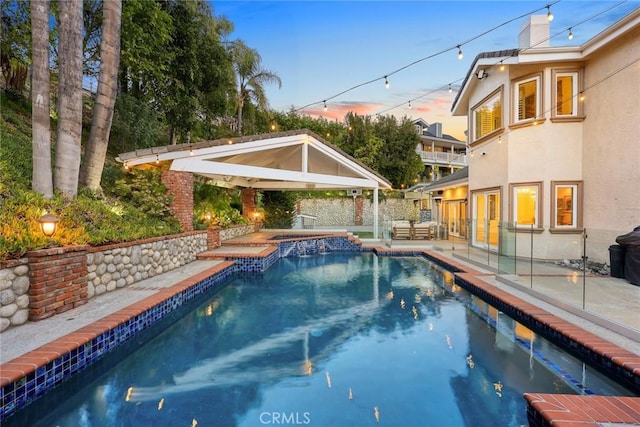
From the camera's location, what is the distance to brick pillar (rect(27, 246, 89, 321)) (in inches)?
177

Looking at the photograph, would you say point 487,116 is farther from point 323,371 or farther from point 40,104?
point 40,104

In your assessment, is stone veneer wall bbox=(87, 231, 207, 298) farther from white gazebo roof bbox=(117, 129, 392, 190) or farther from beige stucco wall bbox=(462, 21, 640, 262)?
beige stucco wall bbox=(462, 21, 640, 262)

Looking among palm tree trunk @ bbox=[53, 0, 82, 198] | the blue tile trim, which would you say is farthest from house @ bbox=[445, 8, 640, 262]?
palm tree trunk @ bbox=[53, 0, 82, 198]

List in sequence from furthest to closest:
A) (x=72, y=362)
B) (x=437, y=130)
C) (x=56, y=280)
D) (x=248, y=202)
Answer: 1. (x=437, y=130)
2. (x=248, y=202)
3. (x=56, y=280)
4. (x=72, y=362)

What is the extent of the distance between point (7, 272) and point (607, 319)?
8023 mm

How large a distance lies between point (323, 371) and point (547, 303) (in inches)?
170

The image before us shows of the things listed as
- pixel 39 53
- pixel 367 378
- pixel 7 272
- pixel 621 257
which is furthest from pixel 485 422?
pixel 39 53

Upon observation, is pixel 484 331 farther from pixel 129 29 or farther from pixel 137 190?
pixel 129 29

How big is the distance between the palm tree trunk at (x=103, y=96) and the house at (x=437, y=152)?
27.3 metres

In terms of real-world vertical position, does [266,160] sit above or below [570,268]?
above

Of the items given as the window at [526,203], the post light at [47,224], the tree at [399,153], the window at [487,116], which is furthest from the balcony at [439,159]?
the post light at [47,224]

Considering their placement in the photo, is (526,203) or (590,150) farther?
(526,203)

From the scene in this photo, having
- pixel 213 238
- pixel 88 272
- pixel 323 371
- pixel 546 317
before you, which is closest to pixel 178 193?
pixel 213 238

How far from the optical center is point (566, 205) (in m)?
9.63
